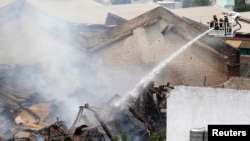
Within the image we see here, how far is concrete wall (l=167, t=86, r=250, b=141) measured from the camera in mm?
11398

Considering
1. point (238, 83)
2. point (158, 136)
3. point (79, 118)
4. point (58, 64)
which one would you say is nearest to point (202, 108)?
point (238, 83)

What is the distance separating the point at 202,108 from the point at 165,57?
10139mm

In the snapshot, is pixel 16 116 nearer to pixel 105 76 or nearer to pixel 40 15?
pixel 105 76

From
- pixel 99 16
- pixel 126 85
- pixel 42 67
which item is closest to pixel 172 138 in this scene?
pixel 126 85

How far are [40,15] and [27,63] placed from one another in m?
2.49

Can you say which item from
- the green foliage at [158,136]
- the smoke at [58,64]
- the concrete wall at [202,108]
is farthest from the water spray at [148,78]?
the concrete wall at [202,108]

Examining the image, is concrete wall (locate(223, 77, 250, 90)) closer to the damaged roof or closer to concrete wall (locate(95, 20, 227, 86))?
concrete wall (locate(95, 20, 227, 86))

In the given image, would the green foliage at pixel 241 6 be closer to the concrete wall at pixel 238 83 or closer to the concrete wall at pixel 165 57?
the concrete wall at pixel 165 57

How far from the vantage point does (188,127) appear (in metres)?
12.0

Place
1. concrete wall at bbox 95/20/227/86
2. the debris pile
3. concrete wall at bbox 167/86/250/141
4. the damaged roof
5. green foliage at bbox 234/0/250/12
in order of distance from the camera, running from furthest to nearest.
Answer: green foliage at bbox 234/0/250/12, concrete wall at bbox 95/20/227/86, the damaged roof, the debris pile, concrete wall at bbox 167/86/250/141

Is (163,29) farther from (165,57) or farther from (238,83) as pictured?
(238,83)

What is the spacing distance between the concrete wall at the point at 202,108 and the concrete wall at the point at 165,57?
805cm

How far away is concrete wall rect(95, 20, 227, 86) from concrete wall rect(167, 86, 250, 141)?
26.4 ft

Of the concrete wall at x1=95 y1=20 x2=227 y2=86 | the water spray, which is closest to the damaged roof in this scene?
the concrete wall at x1=95 y1=20 x2=227 y2=86
